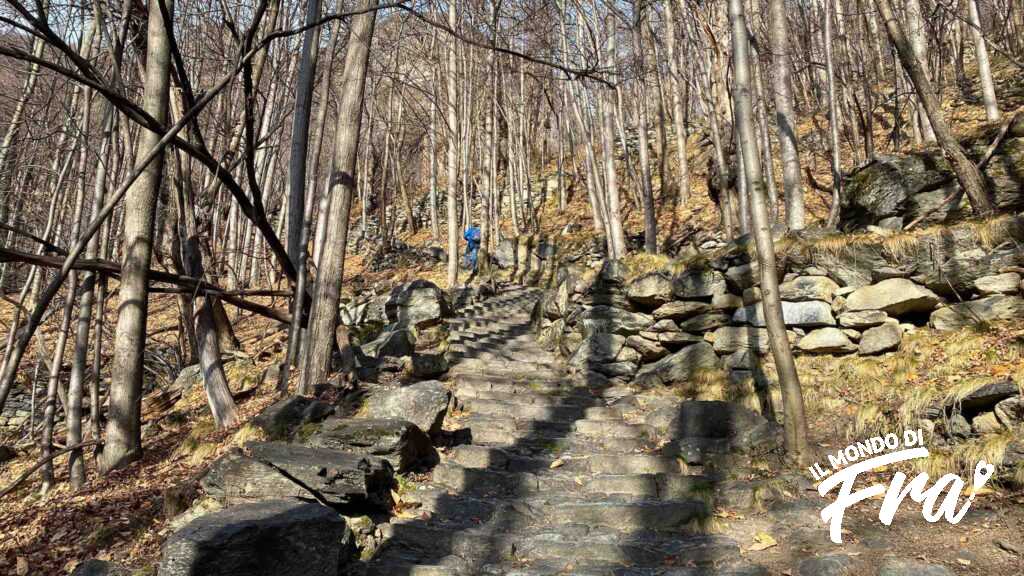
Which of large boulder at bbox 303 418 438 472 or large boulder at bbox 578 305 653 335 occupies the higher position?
large boulder at bbox 578 305 653 335

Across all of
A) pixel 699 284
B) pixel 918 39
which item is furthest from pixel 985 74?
pixel 699 284

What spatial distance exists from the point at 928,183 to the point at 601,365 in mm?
4743

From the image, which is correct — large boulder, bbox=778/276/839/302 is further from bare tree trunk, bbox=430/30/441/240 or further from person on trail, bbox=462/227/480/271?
bare tree trunk, bbox=430/30/441/240

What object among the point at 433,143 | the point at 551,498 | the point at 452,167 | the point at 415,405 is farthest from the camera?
the point at 433,143

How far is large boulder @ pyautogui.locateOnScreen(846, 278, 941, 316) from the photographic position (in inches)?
250

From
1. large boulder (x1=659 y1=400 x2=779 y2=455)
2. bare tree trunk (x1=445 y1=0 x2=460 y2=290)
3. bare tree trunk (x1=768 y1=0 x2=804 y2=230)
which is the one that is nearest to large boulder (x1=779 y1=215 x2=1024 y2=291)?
bare tree trunk (x1=768 y1=0 x2=804 y2=230)

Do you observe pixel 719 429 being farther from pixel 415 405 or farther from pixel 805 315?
pixel 415 405

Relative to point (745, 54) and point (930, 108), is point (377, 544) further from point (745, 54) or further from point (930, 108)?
point (930, 108)

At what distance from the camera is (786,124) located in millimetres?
8867

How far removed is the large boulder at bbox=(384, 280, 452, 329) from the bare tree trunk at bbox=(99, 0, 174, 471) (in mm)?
4563

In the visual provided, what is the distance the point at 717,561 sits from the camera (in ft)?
13.6

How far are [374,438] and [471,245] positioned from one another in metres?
13.2

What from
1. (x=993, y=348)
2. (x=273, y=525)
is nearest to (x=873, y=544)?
(x=993, y=348)

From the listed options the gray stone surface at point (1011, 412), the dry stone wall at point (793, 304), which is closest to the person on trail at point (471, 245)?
the dry stone wall at point (793, 304)
